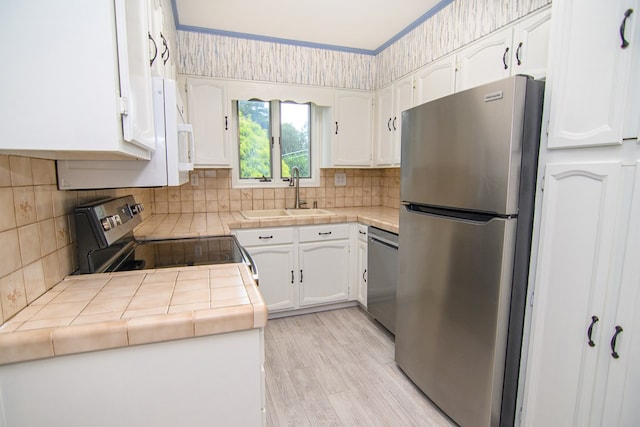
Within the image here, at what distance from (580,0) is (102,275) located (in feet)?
6.37

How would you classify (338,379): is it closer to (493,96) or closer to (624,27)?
(493,96)

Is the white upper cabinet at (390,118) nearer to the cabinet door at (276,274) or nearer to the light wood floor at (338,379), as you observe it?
the cabinet door at (276,274)

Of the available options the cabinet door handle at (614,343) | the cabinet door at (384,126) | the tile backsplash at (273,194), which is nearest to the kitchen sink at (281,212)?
the tile backsplash at (273,194)

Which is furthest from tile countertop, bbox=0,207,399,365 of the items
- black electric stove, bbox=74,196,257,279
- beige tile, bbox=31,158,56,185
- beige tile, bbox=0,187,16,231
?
beige tile, bbox=31,158,56,185

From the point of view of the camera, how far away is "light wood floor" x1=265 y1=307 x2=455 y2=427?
1630 millimetres

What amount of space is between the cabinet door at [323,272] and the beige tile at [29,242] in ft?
5.94

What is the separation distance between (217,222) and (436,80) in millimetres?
1868

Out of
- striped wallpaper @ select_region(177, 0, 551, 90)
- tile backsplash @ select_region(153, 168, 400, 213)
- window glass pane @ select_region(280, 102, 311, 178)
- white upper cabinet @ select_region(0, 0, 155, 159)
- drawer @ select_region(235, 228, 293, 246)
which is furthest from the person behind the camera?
window glass pane @ select_region(280, 102, 311, 178)

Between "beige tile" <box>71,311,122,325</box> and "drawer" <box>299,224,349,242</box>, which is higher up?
"beige tile" <box>71,311,122,325</box>

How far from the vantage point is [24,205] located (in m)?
0.93

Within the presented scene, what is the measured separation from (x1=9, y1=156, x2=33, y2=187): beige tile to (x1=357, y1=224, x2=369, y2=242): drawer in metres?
2.08

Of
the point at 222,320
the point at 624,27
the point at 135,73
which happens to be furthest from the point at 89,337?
the point at 624,27

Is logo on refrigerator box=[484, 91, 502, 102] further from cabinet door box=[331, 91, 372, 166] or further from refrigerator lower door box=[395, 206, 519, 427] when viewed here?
cabinet door box=[331, 91, 372, 166]

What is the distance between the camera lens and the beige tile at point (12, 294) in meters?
0.82
